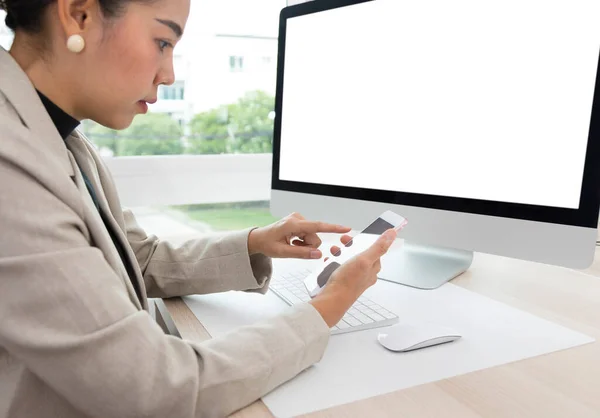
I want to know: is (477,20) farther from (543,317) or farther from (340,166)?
(543,317)

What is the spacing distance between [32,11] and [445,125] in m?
0.61

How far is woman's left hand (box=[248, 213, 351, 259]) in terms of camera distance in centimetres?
79

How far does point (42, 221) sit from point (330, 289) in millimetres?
323

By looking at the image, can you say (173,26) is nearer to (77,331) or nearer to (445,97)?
(77,331)

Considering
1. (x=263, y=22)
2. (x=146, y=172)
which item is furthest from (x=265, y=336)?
(x=263, y=22)

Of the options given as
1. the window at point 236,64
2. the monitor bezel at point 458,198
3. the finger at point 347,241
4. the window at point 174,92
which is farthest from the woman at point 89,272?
the window at point 236,64

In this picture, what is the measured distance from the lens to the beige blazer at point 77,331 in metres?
0.41

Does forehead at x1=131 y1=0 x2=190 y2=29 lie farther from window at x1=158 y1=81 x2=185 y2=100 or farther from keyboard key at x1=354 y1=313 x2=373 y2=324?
window at x1=158 y1=81 x2=185 y2=100

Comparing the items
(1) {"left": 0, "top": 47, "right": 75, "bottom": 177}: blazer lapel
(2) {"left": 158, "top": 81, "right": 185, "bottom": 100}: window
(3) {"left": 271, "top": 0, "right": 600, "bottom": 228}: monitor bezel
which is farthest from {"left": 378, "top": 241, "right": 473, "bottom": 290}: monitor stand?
(2) {"left": 158, "top": 81, "right": 185, "bottom": 100}: window

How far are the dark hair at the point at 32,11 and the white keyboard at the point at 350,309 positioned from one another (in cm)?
45

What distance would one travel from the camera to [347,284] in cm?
61

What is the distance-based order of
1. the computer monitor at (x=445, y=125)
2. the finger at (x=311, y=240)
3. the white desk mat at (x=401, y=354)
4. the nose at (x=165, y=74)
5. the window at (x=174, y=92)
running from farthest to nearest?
the window at (x=174, y=92) < the finger at (x=311, y=240) < the computer monitor at (x=445, y=125) < the nose at (x=165, y=74) < the white desk mat at (x=401, y=354)

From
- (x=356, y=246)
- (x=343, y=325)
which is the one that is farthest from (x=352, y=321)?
(x=356, y=246)

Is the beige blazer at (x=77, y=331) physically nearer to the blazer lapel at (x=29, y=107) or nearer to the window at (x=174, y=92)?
the blazer lapel at (x=29, y=107)
